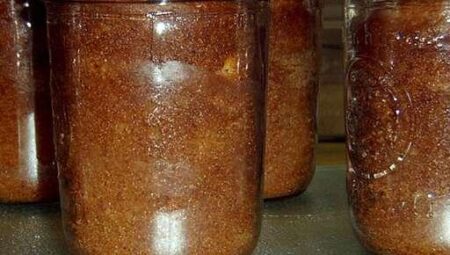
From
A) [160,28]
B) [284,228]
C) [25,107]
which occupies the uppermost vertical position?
[160,28]

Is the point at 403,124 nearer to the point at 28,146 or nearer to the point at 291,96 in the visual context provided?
the point at 291,96

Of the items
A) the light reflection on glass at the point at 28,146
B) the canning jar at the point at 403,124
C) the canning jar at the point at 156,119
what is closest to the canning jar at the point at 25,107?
the light reflection on glass at the point at 28,146

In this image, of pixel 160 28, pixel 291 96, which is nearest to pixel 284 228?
pixel 291 96

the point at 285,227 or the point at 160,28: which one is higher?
the point at 160,28

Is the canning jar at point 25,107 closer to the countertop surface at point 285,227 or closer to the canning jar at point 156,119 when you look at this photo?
the countertop surface at point 285,227

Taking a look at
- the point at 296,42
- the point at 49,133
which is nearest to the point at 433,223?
the point at 296,42

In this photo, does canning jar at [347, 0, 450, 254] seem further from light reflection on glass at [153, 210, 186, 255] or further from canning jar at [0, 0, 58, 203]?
canning jar at [0, 0, 58, 203]

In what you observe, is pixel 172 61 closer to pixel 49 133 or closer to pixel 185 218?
pixel 185 218
